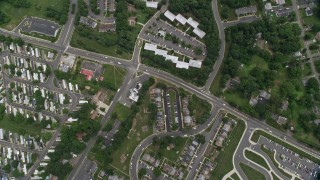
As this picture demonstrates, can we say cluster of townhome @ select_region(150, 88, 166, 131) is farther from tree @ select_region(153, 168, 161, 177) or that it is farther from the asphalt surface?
tree @ select_region(153, 168, 161, 177)

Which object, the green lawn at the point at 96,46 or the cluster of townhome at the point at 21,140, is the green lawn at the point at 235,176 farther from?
the cluster of townhome at the point at 21,140

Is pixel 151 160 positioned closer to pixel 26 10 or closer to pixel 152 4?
pixel 152 4

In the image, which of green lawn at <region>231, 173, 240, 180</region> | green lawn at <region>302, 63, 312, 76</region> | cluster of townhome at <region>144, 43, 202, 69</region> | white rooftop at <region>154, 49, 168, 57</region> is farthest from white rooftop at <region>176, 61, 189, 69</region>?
green lawn at <region>302, 63, 312, 76</region>

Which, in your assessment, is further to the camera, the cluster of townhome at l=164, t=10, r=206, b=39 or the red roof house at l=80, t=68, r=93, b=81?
the cluster of townhome at l=164, t=10, r=206, b=39

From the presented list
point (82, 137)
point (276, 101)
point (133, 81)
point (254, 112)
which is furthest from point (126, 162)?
point (276, 101)

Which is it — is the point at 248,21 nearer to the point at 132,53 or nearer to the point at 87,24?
the point at 132,53

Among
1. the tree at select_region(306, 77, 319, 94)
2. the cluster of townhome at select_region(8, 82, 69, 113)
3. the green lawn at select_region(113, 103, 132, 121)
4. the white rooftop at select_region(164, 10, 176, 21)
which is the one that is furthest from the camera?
the white rooftop at select_region(164, 10, 176, 21)

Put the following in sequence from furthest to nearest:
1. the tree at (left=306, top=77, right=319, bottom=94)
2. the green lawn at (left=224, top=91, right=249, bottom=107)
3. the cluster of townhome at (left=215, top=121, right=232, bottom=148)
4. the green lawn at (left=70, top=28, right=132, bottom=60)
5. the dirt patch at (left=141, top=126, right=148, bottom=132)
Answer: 1. the green lawn at (left=70, top=28, right=132, bottom=60)
2. the green lawn at (left=224, top=91, right=249, bottom=107)
3. the tree at (left=306, top=77, right=319, bottom=94)
4. the dirt patch at (left=141, top=126, right=148, bottom=132)
5. the cluster of townhome at (left=215, top=121, right=232, bottom=148)
